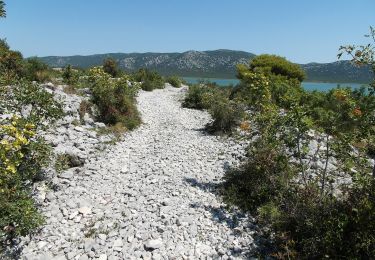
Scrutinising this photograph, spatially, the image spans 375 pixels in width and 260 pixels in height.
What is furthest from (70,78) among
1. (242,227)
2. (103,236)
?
(242,227)

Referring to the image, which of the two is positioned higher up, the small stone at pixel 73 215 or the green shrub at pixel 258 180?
the green shrub at pixel 258 180

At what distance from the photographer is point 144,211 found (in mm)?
8203

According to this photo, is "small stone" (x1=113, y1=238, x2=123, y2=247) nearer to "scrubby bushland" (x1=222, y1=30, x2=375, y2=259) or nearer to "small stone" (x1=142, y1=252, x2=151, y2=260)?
"small stone" (x1=142, y1=252, x2=151, y2=260)

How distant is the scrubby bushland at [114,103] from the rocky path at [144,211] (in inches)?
128

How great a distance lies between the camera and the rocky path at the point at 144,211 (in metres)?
6.86

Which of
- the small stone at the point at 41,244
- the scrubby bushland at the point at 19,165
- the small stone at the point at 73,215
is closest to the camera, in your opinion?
the scrubby bushland at the point at 19,165

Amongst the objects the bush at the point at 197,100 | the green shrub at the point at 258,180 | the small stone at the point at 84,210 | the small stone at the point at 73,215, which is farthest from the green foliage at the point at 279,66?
the small stone at the point at 73,215

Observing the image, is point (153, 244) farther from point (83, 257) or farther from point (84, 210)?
point (84, 210)

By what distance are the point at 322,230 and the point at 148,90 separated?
26.6 metres

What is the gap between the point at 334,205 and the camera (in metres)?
6.98

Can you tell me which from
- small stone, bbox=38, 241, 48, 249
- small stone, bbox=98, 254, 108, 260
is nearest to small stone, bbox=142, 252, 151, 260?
small stone, bbox=98, 254, 108, 260

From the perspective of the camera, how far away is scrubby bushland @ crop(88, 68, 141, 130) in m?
15.7

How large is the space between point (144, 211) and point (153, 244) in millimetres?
1417

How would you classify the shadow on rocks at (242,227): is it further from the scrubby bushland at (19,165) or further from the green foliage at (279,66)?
the green foliage at (279,66)
